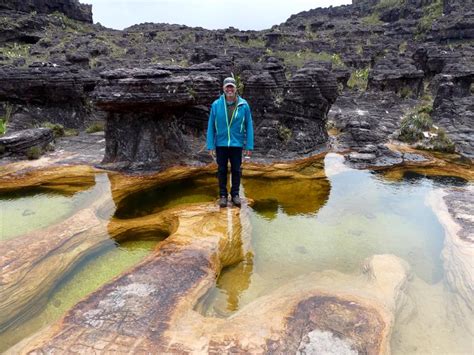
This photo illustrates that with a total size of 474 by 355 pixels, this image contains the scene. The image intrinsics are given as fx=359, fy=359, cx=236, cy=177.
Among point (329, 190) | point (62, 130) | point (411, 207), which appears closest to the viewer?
point (411, 207)

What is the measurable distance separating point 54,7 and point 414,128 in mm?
→ 61420

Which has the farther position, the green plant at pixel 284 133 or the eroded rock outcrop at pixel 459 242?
the green plant at pixel 284 133

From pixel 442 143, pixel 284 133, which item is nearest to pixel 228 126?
pixel 284 133

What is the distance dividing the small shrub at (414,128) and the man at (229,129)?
7.24m

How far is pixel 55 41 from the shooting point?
41969mm

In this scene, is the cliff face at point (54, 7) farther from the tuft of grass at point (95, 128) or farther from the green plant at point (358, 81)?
the tuft of grass at point (95, 128)

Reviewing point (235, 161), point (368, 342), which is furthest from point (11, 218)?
point (368, 342)

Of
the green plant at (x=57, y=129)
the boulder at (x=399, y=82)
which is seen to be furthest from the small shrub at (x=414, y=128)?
the green plant at (x=57, y=129)

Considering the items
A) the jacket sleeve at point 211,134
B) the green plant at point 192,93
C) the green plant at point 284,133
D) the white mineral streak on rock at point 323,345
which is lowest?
the white mineral streak on rock at point 323,345

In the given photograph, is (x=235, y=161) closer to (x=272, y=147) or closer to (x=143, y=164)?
(x=143, y=164)

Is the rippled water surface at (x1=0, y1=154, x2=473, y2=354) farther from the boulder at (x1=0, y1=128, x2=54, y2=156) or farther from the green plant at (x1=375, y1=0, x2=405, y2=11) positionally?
the green plant at (x1=375, y1=0, x2=405, y2=11)

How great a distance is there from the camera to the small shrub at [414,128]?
433 inches

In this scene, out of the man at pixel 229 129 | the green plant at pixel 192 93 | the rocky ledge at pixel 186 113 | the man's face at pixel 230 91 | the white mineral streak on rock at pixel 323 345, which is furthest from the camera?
the green plant at pixel 192 93

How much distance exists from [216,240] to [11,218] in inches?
137
